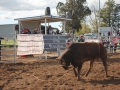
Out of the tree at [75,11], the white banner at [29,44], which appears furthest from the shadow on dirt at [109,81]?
the tree at [75,11]

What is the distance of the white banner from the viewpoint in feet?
45.2

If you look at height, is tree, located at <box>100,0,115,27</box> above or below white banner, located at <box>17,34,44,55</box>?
above

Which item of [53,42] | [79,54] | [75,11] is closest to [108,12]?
[75,11]

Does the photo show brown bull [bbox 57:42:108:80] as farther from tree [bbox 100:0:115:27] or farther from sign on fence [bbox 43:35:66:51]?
tree [bbox 100:0:115:27]

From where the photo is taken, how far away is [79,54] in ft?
26.8

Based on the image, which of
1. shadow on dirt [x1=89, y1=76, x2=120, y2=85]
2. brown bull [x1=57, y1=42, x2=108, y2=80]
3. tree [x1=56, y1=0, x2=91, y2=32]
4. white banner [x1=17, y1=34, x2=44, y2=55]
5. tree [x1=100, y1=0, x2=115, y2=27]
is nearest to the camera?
shadow on dirt [x1=89, y1=76, x2=120, y2=85]

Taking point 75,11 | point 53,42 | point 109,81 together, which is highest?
point 75,11

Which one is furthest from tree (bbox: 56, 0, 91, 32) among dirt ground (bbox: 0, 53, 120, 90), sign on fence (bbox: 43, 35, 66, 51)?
dirt ground (bbox: 0, 53, 120, 90)

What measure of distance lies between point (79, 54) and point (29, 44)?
6.32 meters

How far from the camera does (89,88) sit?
6906 millimetres

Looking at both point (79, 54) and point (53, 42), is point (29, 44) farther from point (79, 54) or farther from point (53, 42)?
point (79, 54)

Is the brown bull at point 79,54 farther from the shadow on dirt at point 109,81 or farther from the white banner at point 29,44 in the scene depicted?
the white banner at point 29,44

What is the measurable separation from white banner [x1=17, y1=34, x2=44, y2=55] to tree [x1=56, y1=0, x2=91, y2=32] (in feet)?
110

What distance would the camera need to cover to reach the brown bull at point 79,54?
806 centimetres
